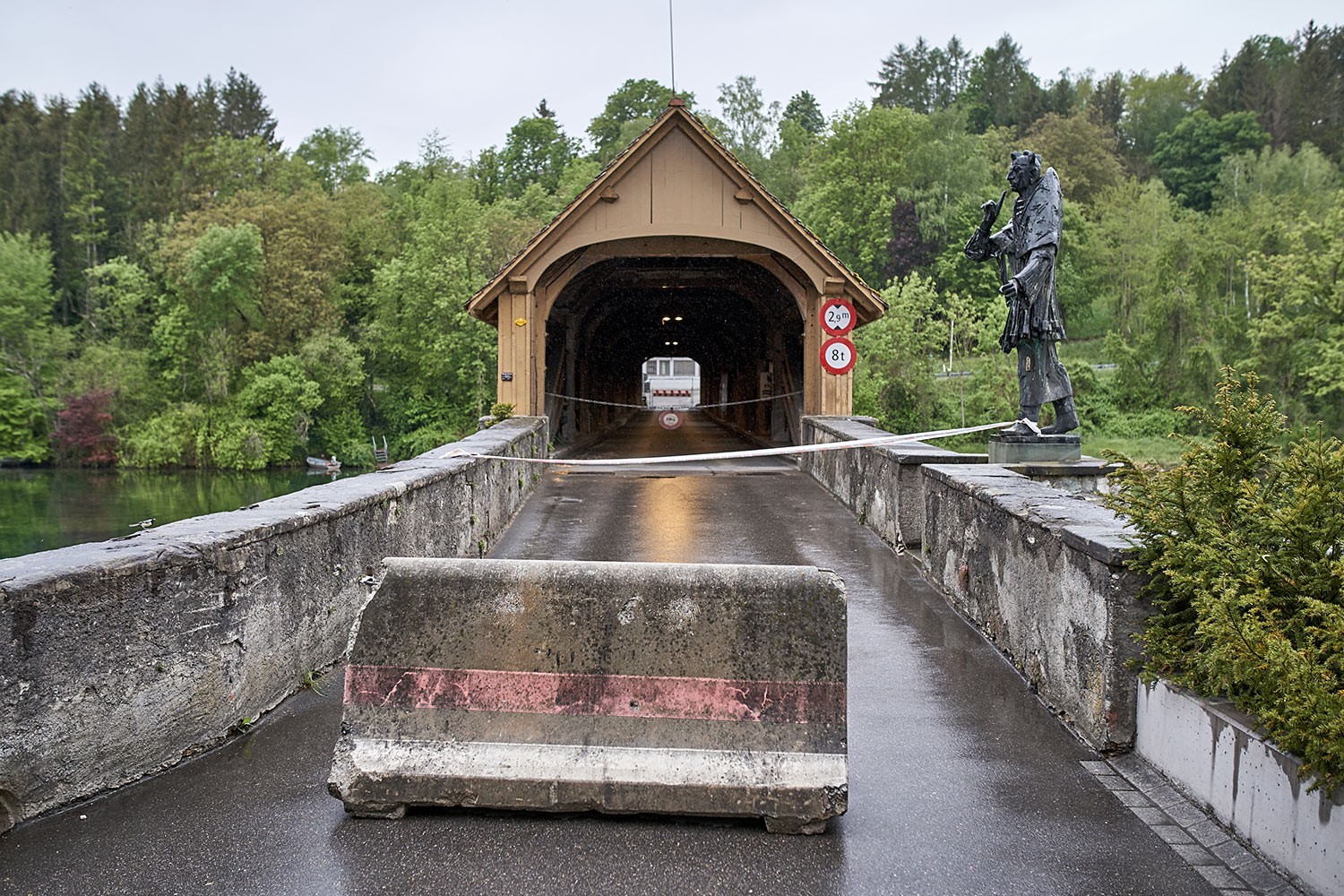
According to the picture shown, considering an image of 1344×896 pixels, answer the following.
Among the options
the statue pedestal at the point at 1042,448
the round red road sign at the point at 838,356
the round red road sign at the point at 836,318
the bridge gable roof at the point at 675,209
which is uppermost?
the bridge gable roof at the point at 675,209

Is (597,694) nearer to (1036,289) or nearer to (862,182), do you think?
(1036,289)

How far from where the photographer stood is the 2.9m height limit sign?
17.2 m

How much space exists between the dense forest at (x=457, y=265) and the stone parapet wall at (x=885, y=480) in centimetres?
2515

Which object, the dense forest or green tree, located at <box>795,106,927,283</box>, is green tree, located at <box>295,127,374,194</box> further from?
green tree, located at <box>795,106,927,283</box>

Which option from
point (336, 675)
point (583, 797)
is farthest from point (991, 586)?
point (336, 675)

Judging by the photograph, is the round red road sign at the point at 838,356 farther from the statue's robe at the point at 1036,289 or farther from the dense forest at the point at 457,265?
the dense forest at the point at 457,265

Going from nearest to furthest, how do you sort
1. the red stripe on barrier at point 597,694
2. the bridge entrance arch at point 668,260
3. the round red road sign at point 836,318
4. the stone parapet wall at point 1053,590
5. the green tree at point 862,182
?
1. the red stripe on barrier at point 597,694
2. the stone parapet wall at point 1053,590
3. the bridge entrance arch at point 668,260
4. the round red road sign at point 836,318
5. the green tree at point 862,182

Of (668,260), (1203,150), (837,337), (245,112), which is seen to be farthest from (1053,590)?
(245,112)

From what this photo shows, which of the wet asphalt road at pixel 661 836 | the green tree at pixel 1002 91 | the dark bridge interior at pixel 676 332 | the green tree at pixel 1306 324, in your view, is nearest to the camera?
the wet asphalt road at pixel 661 836

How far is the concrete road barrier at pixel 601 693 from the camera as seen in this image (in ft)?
12.6

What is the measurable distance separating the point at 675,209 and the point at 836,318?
333 centimetres

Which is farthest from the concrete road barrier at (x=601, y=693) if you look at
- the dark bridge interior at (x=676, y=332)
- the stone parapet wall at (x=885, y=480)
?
→ the dark bridge interior at (x=676, y=332)

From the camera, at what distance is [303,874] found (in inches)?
135

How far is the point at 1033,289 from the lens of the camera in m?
8.83
